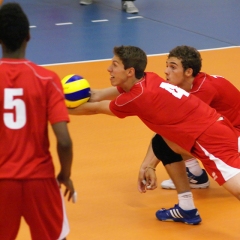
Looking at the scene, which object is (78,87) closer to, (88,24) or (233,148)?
(233,148)

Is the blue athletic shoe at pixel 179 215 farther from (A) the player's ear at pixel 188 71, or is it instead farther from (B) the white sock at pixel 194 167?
(A) the player's ear at pixel 188 71

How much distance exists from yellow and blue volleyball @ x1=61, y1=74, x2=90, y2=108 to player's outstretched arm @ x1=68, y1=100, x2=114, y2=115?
36mm

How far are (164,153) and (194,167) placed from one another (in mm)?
614

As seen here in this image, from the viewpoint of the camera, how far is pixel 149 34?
366 inches

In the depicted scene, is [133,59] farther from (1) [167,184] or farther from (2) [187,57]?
(1) [167,184]

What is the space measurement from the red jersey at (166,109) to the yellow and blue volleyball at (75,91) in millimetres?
337

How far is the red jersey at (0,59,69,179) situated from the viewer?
278 cm

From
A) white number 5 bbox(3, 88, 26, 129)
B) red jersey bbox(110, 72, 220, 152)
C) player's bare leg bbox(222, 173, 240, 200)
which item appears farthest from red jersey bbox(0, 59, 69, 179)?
player's bare leg bbox(222, 173, 240, 200)

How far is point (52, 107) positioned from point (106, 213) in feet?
5.58

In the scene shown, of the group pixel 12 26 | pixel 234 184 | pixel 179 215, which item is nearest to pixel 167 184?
pixel 179 215

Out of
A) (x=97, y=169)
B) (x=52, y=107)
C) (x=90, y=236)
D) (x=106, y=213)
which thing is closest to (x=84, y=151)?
(x=97, y=169)

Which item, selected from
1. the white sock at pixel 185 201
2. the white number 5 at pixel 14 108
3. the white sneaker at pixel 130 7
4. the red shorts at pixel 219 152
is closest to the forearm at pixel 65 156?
the white number 5 at pixel 14 108

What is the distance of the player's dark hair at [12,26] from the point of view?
109 inches

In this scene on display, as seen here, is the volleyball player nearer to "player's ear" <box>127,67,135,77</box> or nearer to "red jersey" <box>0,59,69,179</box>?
"red jersey" <box>0,59,69,179</box>
